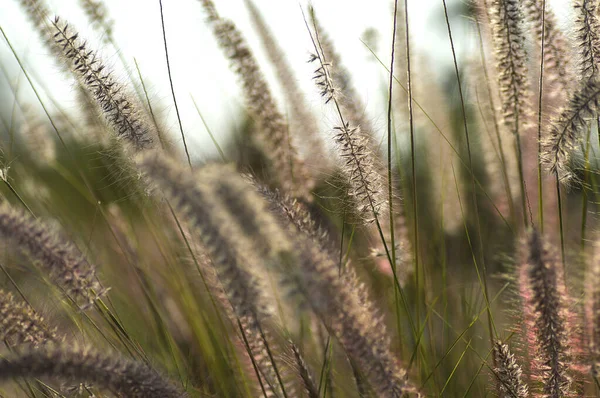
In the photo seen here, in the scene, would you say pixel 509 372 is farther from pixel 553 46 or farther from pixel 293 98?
pixel 293 98

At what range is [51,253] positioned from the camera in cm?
144

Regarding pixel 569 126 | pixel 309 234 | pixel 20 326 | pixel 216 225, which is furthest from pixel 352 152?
pixel 20 326

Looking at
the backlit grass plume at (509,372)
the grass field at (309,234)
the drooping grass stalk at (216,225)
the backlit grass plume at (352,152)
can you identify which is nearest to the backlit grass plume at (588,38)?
the grass field at (309,234)

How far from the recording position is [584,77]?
5.45ft

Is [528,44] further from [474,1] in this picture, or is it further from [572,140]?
[572,140]

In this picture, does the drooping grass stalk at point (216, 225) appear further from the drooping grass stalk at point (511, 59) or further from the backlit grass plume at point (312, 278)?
the drooping grass stalk at point (511, 59)

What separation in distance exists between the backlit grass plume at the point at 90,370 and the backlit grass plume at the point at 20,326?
240mm

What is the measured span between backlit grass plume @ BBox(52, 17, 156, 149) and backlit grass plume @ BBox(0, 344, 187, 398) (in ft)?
2.15

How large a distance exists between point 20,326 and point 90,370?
1.38ft

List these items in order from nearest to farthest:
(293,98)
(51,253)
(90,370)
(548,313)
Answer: (90,370), (548,313), (51,253), (293,98)

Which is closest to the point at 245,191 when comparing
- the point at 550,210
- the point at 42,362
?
the point at 42,362

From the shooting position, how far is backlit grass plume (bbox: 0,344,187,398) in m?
1.08

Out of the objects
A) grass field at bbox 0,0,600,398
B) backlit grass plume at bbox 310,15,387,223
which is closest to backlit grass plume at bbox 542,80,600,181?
grass field at bbox 0,0,600,398

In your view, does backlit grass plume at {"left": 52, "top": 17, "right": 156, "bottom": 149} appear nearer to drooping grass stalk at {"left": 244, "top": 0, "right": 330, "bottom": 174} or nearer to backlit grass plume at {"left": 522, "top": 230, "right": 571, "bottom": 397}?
drooping grass stalk at {"left": 244, "top": 0, "right": 330, "bottom": 174}
